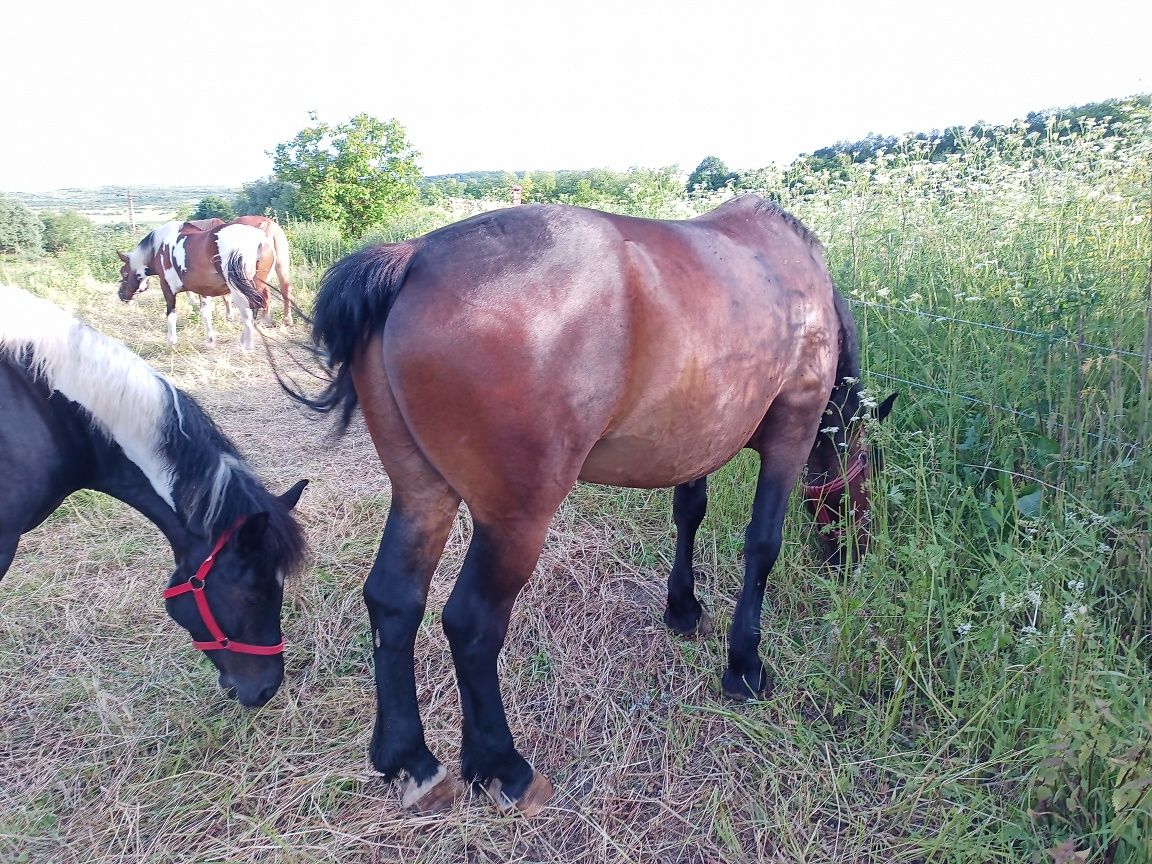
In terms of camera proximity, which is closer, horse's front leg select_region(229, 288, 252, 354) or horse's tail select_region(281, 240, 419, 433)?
horse's tail select_region(281, 240, 419, 433)

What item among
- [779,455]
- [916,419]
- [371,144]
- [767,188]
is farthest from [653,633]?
[371,144]

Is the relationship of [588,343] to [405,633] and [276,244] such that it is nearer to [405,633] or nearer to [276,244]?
[405,633]

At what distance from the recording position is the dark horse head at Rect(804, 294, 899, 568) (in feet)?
9.30

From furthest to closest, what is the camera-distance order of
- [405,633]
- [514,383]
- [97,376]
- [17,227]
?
[17,227] → [97,376] → [405,633] → [514,383]

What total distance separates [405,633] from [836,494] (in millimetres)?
1891

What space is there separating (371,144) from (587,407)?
15.1 m

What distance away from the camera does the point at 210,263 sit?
9.48 m

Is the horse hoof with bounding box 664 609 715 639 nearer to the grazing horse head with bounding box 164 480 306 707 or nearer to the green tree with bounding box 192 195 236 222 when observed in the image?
the grazing horse head with bounding box 164 480 306 707

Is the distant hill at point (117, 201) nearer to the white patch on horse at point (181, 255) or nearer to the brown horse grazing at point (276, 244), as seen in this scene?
the brown horse grazing at point (276, 244)

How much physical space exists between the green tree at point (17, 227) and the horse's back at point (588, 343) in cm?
2890

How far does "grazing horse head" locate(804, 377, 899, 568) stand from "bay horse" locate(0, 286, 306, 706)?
2155 millimetres

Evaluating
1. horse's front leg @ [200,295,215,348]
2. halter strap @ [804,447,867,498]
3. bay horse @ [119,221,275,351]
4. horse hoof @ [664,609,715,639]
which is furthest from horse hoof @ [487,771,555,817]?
horse's front leg @ [200,295,215,348]

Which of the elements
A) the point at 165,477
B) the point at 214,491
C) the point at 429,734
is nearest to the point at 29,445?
the point at 165,477

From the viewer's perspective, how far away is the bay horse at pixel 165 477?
2.45 metres
